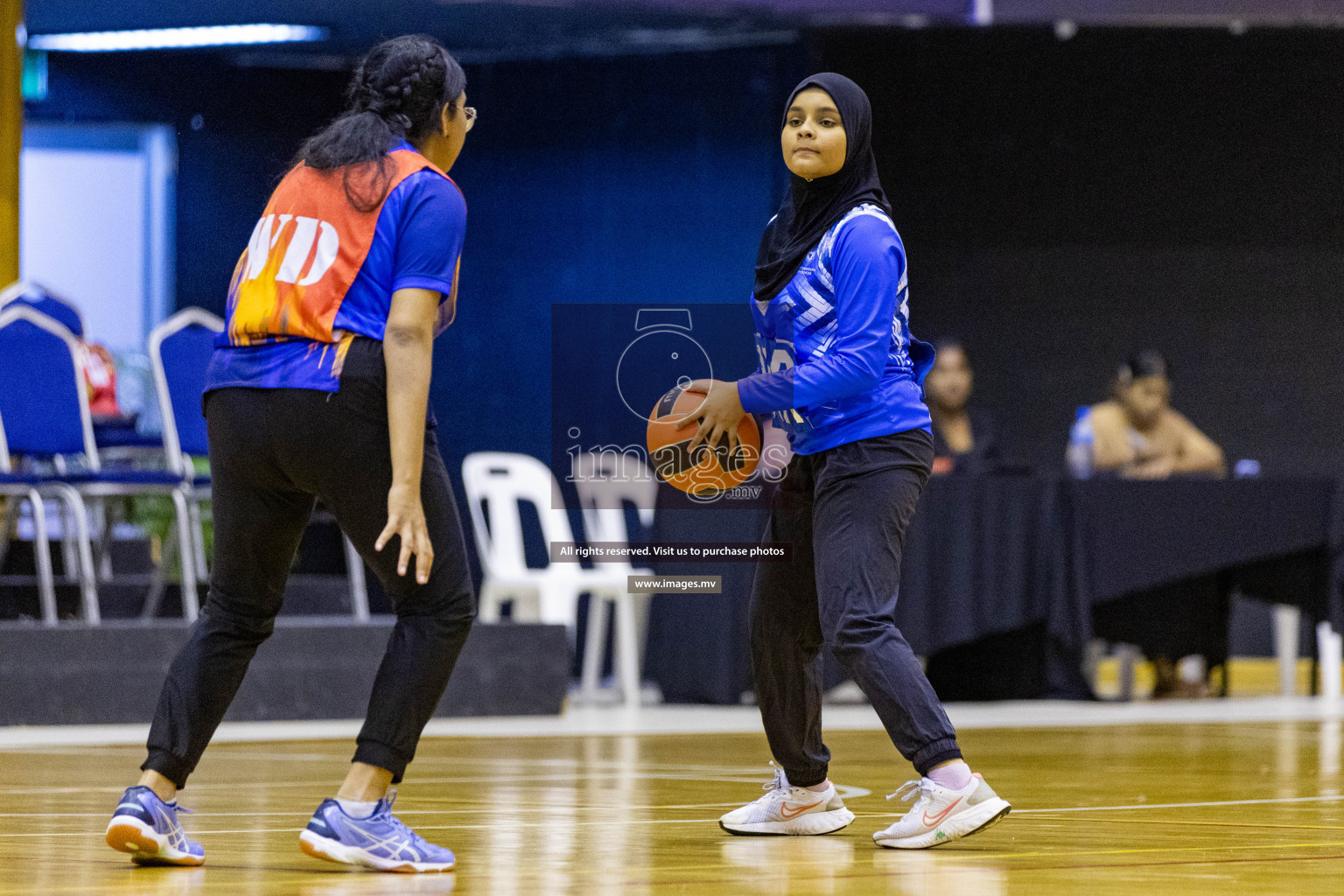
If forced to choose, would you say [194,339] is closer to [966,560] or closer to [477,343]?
[966,560]

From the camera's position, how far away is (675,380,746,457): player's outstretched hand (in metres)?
2.59

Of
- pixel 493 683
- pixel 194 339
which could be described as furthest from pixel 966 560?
pixel 194 339

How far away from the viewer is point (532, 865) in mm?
2359

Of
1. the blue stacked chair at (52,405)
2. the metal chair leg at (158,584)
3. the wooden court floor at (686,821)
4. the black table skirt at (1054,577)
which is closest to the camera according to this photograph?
the wooden court floor at (686,821)

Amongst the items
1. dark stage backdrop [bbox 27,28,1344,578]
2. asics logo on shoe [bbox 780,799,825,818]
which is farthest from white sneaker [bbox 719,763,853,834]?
dark stage backdrop [bbox 27,28,1344,578]

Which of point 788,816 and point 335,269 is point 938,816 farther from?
point 335,269

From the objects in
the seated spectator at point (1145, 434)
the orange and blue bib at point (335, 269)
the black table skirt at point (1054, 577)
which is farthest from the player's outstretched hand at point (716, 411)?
the seated spectator at point (1145, 434)

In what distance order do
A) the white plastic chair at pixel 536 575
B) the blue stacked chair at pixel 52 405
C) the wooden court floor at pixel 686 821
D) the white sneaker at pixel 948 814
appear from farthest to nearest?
the white plastic chair at pixel 536 575
the blue stacked chair at pixel 52 405
the white sneaker at pixel 948 814
the wooden court floor at pixel 686 821

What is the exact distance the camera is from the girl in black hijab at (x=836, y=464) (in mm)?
2543

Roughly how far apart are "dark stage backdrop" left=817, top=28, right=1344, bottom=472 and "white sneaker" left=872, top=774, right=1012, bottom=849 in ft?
24.6

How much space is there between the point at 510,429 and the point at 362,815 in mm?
7383

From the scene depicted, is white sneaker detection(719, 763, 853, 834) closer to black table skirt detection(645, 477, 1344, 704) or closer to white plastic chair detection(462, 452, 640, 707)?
black table skirt detection(645, 477, 1344, 704)

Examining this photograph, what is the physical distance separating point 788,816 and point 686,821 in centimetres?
23

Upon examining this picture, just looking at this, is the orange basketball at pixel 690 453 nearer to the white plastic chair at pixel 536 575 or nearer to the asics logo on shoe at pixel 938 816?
the asics logo on shoe at pixel 938 816
